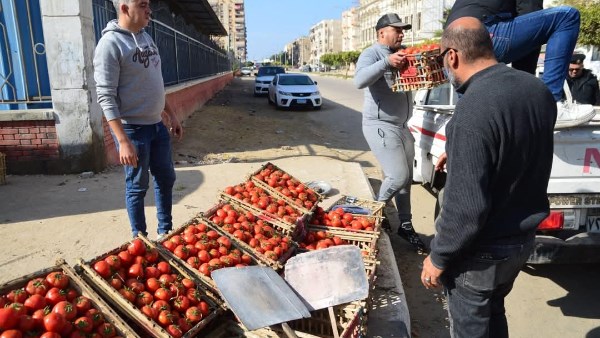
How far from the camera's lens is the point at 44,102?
676cm

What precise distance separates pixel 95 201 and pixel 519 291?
491 cm

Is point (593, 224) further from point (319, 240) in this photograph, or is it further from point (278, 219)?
point (278, 219)

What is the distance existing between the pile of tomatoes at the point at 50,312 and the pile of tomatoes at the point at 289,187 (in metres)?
2.25

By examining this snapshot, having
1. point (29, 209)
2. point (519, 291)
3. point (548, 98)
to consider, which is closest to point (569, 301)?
point (519, 291)

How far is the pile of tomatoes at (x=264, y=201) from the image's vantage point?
3.98 meters

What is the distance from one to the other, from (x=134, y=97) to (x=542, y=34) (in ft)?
10.3

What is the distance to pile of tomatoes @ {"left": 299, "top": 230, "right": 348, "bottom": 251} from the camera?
3771 mm

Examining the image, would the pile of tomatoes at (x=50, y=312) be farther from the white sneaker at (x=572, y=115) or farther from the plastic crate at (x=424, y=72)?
the white sneaker at (x=572, y=115)

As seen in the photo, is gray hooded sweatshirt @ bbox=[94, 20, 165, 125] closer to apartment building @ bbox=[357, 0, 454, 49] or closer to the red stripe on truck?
the red stripe on truck

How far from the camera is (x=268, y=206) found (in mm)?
4031

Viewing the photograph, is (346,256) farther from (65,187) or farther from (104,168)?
(104,168)

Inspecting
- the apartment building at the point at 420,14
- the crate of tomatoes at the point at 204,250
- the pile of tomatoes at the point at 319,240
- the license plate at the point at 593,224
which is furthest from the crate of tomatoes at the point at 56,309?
the apartment building at the point at 420,14

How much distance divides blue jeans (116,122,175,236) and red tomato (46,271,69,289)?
1098 mm

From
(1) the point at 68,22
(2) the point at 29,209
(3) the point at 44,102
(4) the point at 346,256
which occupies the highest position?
(1) the point at 68,22
